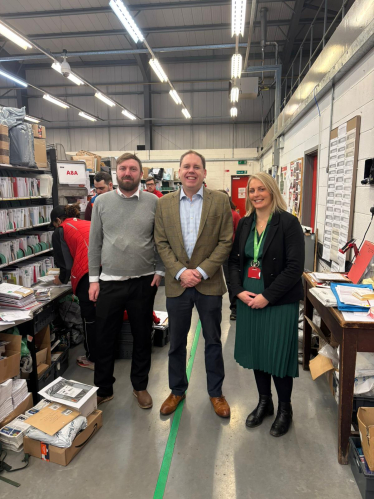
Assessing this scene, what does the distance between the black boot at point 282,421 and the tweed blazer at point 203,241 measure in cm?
84

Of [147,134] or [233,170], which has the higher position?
[147,134]

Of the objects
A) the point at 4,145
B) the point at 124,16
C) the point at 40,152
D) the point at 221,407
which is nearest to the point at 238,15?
the point at 124,16

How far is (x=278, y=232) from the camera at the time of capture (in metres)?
1.91

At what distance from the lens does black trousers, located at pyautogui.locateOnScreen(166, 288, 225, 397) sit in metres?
2.17

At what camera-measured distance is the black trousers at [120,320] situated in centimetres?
226

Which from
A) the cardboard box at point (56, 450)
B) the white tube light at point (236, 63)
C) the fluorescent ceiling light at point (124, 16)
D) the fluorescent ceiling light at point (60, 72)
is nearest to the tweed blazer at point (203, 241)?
the cardboard box at point (56, 450)

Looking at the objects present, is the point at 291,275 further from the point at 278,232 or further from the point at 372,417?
the point at 372,417

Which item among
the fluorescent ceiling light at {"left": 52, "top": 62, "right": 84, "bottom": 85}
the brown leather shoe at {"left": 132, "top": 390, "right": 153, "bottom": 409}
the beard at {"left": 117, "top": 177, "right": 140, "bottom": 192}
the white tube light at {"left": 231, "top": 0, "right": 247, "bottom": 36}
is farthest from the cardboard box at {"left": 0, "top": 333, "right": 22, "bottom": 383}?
the fluorescent ceiling light at {"left": 52, "top": 62, "right": 84, "bottom": 85}

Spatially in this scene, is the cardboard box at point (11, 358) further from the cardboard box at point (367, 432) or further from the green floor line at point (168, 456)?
the cardboard box at point (367, 432)

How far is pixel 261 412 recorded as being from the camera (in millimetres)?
2164

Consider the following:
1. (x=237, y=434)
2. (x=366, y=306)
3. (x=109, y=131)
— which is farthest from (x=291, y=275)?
(x=109, y=131)

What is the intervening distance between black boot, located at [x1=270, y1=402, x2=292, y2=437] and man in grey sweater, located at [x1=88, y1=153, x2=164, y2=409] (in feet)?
2.88

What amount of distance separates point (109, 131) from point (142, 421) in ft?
43.4

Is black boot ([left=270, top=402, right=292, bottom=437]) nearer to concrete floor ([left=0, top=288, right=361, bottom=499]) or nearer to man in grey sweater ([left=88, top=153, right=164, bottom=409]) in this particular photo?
concrete floor ([left=0, top=288, right=361, bottom=499])
